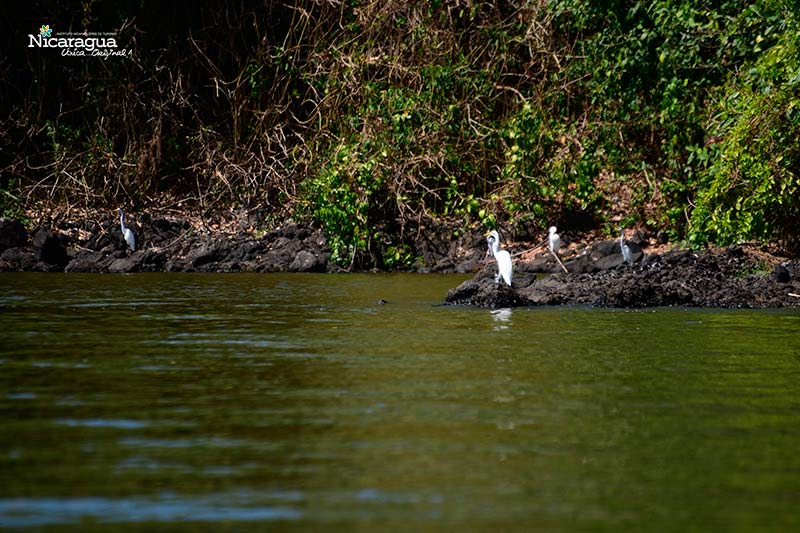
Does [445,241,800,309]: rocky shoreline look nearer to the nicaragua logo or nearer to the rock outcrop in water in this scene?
the rock outcrop in water

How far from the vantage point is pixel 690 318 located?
Result: 433 inches

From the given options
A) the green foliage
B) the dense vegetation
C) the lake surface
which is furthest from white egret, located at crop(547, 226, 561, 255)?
the lake surface

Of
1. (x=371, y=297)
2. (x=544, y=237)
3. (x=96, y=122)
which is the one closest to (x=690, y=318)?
(x=371, y=297)

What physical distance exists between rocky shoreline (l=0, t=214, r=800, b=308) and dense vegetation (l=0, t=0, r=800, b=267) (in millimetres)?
500

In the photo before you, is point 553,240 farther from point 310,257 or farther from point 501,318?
point 501,318

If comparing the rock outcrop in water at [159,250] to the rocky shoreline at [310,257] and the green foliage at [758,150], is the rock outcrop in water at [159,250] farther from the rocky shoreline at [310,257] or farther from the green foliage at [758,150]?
the green foliage at [758,150]

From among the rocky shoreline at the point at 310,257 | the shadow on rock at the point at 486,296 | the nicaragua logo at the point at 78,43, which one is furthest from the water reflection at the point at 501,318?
the nicaragua logo at the point at 78,43

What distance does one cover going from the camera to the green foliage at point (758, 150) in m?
12.9

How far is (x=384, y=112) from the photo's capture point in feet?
69.3

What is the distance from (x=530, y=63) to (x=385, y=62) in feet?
Answer: 8.56

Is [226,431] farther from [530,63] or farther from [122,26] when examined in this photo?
[122,26]

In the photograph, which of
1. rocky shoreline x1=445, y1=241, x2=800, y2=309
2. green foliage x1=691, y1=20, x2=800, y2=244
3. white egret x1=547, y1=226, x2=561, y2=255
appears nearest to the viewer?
rocky shoreline x1=445, y1=241, x2=800, y2=309

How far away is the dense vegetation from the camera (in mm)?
17656

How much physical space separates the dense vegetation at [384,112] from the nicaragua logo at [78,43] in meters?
0.19
